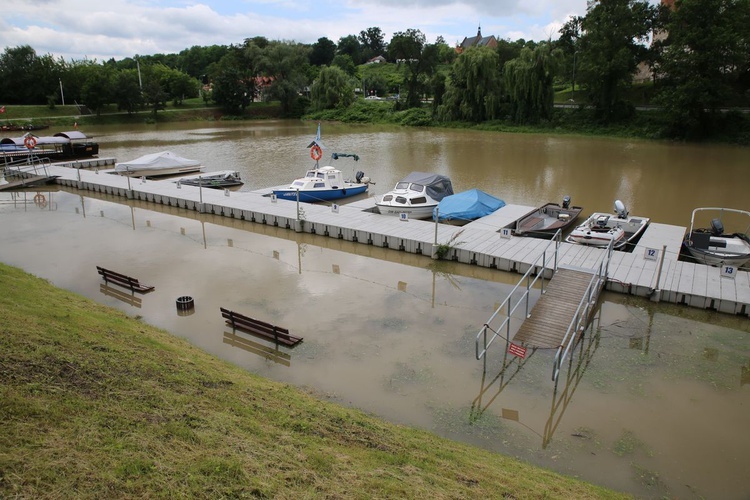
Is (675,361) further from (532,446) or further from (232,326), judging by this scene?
(232,326)

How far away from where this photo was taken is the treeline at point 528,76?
4519cm

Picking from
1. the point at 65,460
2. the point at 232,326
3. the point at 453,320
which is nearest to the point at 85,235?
the point at 232,326

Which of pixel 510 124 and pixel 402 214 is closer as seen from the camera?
pixel 402 214

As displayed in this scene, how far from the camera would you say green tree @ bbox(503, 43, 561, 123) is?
52969 millimetres

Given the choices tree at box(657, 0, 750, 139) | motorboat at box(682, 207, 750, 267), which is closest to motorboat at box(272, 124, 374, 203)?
motorboat at box(682, 207, 750, 267)

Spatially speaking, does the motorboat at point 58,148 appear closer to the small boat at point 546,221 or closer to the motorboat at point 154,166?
the motorboat at point 154,166

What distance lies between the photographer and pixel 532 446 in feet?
27.5

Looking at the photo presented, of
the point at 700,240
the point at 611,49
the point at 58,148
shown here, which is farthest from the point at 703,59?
the point at 58,148

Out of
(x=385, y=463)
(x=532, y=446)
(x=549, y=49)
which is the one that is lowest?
(x=532, y=446)

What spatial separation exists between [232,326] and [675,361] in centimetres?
965

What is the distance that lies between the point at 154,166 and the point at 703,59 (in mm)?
44338

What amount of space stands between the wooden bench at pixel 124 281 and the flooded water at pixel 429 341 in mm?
295

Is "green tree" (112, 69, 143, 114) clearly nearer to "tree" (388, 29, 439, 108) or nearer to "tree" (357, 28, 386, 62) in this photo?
"tree" (388, 29, 439, 108)

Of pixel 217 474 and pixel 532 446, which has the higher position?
pixel 217 474
